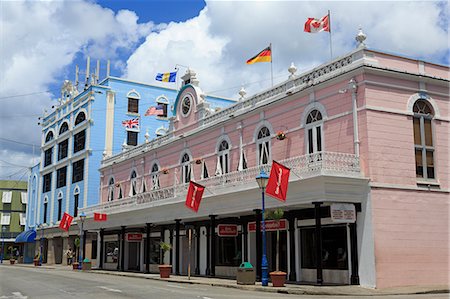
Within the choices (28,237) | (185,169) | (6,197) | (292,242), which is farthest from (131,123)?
(6,197)

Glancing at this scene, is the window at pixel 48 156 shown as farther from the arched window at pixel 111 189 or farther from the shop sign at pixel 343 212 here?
the shop sign at pixel 343 212

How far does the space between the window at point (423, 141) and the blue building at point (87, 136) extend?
2748 centimetres

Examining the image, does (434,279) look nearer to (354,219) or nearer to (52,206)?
(354,219)

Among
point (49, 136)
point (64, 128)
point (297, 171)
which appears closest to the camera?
point (297, 171)

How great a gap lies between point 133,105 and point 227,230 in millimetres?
29262

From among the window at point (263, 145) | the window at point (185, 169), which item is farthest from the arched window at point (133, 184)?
the window at point (263, 145)

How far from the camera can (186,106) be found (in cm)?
3412

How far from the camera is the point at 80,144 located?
52500mm

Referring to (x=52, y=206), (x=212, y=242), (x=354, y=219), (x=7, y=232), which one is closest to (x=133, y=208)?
(x=212, y=242)

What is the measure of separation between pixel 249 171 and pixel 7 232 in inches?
2426

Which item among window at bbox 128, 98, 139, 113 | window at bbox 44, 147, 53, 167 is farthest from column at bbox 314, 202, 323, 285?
window at bbox 44, 147, 53, 167

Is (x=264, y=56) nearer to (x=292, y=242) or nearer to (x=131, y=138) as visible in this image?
(x=292, y=242)

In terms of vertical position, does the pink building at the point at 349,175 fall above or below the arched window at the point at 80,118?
below

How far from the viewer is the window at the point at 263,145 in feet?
85.6
